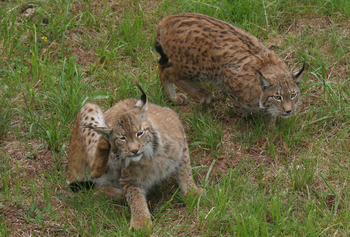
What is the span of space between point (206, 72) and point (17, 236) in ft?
8.95

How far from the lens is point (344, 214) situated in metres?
3.96

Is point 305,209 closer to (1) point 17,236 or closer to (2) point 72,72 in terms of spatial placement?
(1) point 17,236

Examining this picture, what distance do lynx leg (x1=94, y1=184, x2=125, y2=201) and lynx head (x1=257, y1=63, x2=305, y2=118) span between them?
1.81m

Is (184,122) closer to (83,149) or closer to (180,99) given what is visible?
(180,99)

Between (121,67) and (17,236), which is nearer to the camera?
(17,236)

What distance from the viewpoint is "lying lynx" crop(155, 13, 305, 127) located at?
16.5 ft

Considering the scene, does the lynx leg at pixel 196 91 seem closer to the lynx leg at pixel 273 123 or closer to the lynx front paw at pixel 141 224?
the lynx leg at pixel 273 123

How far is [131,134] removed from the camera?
4082 millimetres

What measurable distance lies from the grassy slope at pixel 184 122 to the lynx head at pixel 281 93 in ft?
0.78

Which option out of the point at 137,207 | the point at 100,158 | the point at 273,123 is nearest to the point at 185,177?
the point at 137,207

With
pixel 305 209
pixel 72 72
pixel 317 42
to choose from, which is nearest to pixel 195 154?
pixel 305 209

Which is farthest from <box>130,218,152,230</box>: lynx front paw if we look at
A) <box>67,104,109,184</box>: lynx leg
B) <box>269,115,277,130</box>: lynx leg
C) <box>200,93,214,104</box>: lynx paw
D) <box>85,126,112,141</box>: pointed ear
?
<box>200,93,214,104</box>: lynx paw

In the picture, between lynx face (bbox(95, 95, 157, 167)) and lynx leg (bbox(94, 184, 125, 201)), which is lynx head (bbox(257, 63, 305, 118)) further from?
lynx leg (bbox(94, 184, 125, 201))

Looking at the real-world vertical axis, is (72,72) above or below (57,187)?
above
